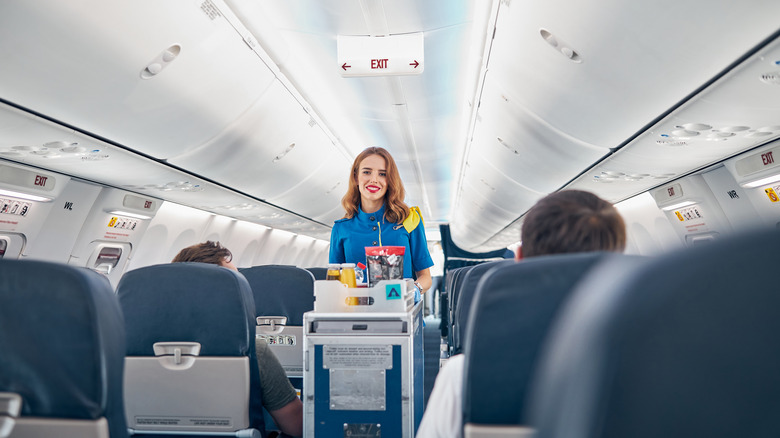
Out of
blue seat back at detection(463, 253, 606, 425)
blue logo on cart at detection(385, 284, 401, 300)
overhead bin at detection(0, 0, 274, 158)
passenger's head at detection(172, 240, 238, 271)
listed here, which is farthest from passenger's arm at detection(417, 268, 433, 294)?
overhead bin at detection(0, 0, 274, 158)

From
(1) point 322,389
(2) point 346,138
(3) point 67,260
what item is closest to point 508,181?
(2) point 346,138

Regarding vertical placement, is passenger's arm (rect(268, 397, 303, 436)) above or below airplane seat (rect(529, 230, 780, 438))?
below

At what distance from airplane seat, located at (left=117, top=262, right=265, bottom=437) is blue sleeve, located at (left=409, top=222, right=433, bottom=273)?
3.92ft

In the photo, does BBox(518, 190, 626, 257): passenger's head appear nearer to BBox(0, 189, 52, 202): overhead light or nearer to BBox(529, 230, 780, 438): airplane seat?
BBox(529, 230, 780, 438): airplane seat

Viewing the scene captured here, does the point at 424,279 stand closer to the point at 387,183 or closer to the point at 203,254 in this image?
the point at 387,183

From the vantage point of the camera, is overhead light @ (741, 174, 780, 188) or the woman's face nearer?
the woman's face

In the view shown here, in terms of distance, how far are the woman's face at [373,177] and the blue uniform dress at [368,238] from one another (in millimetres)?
151

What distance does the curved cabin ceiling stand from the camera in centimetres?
325

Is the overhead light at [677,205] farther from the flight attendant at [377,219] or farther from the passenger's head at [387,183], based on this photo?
the passenger's head at [387,183]

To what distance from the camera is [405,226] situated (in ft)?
11.2

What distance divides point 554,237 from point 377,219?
1.97 m

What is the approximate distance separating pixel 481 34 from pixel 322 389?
3984mm

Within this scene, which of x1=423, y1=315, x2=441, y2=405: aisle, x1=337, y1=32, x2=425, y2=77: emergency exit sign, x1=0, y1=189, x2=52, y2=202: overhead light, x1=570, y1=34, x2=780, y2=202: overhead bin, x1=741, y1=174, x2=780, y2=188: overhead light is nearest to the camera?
x1=570, y1=34, x2=780, y2=202: overhead bin

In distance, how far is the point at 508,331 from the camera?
1.43 metres
